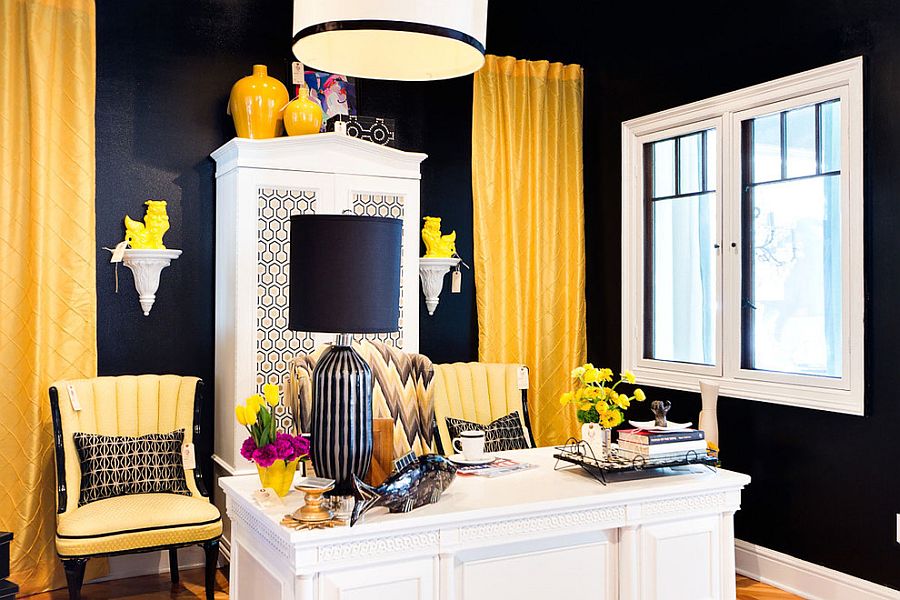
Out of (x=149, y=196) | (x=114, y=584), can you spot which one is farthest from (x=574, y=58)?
(x=114, y=584)

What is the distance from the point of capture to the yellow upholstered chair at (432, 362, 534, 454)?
14.3 feet

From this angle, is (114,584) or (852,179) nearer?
(852,179)

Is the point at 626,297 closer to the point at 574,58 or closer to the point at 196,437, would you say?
the point at 574,58

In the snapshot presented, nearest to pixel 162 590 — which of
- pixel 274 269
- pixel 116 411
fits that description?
pixel 116 411

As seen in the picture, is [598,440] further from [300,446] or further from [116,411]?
[116,411]

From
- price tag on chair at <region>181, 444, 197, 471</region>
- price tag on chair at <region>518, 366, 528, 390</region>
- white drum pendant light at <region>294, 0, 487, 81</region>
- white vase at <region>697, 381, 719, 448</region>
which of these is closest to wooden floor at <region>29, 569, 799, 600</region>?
price tag on chair at <region>181, 444, 197, 471</region>

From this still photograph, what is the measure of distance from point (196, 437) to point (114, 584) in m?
0.83

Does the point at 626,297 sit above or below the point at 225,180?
below

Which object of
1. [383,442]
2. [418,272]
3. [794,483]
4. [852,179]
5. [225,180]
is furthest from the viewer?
[418,272]

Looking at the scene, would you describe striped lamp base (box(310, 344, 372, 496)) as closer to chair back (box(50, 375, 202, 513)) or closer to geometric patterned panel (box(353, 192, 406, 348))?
chair back (box(50, 375, 202, 513))

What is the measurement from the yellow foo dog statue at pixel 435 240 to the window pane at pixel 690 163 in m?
1.33

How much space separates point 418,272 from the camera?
4.57m

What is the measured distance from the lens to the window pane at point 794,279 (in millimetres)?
3852

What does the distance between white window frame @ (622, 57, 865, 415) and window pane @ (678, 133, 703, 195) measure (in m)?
0.08
